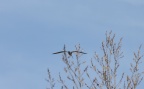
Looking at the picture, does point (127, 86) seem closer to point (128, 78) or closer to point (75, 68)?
point (128, 78)

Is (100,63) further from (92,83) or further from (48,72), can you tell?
(48,72)

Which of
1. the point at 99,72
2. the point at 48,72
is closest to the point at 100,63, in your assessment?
the point at 99,72

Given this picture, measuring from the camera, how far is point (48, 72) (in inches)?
574

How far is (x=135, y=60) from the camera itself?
14.1 metres

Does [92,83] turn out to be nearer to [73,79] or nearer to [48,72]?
[73,79]

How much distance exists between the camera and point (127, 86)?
13586mm

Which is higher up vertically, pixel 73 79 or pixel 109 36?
pixel 109 36

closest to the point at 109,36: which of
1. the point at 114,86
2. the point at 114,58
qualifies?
the point at 114,58

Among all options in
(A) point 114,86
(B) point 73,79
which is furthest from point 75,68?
(A) point 114,86

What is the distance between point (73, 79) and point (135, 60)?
1756 millimetres

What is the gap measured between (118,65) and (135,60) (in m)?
0.51

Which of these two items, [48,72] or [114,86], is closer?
[114,86]

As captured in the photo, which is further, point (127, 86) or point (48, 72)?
point (48, 72)

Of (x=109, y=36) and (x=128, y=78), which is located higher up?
(x=109, y=36)
